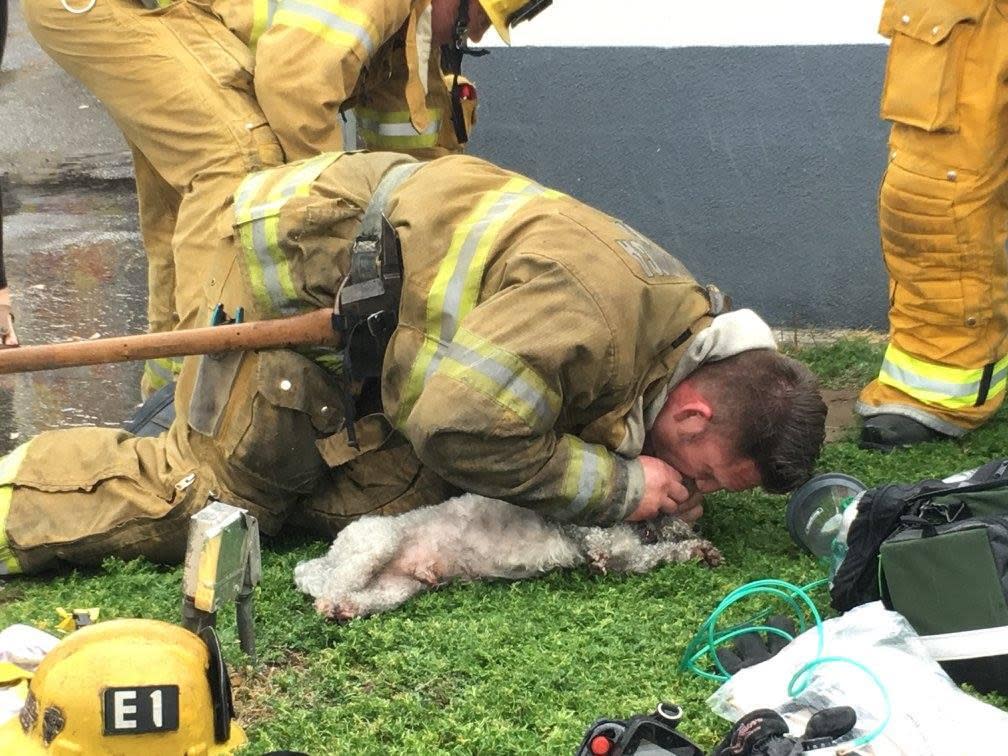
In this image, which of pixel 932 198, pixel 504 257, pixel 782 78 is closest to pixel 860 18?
pixel 782 78

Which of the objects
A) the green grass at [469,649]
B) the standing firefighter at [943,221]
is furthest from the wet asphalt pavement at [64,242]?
the standing firefighter at [943,221]

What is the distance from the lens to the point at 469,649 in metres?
2.88

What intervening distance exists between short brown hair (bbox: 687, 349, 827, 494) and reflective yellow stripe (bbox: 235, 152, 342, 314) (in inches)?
39.9

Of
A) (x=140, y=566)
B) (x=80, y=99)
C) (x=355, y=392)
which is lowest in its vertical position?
(x=80, y=99)

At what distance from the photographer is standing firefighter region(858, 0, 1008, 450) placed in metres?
3.90

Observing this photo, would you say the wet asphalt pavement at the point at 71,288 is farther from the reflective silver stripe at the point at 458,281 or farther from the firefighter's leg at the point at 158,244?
the reflective silver stripe at the point at 458,281

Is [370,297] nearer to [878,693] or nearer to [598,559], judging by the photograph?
[598,559]

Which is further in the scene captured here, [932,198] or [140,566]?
[932,198]

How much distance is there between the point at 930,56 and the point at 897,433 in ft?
3.80

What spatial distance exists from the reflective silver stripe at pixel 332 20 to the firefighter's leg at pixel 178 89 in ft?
0.88

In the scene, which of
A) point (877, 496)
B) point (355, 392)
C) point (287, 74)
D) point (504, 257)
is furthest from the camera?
point (287, 74)

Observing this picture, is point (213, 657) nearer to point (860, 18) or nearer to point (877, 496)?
point (877, 496)

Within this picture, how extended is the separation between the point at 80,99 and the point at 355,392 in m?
6.72

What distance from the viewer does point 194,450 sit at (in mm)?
3545
